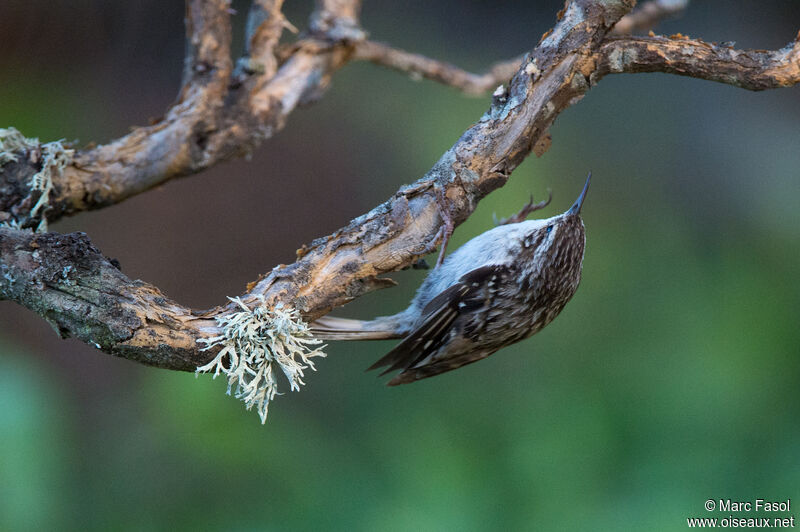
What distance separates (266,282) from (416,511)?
1996 mm

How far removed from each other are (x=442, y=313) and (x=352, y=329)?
9.8 inches

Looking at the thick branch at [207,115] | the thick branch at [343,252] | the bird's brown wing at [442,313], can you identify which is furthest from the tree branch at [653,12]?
the bird's brown wing at [442,313]

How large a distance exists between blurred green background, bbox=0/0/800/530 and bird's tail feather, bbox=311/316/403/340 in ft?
4.76

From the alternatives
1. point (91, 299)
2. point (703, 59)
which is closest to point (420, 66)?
point (703, 59)

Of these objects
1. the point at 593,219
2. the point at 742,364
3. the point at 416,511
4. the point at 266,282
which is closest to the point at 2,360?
the point at 416,511

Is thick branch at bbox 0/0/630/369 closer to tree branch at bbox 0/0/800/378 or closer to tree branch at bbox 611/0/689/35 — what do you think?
tree branch at bbox 0/0/800/378

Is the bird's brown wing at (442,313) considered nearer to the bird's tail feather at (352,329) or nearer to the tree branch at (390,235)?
the bird's tail feather at (352,329)

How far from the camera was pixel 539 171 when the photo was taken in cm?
354

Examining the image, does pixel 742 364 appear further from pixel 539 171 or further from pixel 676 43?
pixel 676 43

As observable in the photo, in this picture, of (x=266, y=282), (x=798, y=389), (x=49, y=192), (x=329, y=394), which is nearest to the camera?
(x=266, y=282)

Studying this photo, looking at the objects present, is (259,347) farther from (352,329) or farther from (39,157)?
(39,157)

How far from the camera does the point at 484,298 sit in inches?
73.1

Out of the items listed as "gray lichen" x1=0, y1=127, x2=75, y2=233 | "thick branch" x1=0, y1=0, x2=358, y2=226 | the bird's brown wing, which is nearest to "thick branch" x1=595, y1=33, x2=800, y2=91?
the bird's brown wing

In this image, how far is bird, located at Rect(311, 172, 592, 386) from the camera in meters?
1.83
